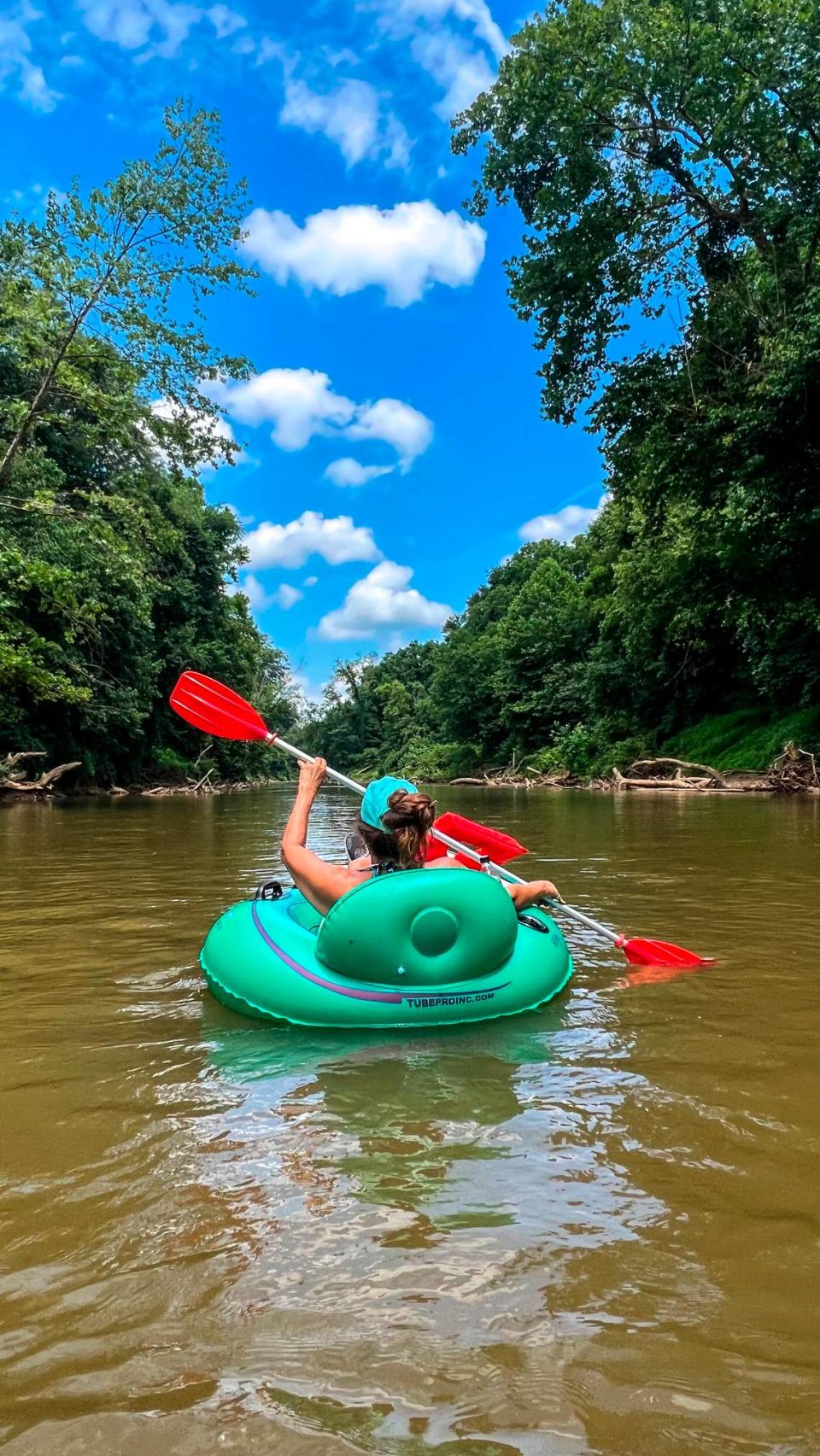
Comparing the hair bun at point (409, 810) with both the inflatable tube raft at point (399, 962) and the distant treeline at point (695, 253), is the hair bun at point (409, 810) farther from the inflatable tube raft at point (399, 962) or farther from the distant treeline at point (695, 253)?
the distant treeline at point (695, 253)

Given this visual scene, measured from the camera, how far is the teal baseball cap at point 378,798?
3.76 m

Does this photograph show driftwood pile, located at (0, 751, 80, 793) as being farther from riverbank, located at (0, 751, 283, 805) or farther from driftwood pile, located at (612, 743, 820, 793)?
driftwood pile, located at (612, 743, 820, 793)

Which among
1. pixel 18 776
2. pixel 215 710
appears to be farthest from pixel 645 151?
pixel 18 776

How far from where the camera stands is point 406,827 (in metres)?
3.60

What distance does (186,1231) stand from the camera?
1862mm

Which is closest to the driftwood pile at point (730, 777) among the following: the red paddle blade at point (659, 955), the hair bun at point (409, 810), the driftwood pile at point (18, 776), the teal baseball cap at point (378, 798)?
the red paddle blade at point (659, 955)

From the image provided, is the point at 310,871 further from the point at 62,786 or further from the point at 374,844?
the point at 62,786

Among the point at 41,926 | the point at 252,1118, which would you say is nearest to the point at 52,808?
the point at 41,926

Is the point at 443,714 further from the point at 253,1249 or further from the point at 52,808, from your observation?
the point at 253,1249

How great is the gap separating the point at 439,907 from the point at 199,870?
16.4ft

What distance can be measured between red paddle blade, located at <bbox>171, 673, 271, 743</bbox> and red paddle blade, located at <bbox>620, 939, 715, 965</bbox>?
253cm

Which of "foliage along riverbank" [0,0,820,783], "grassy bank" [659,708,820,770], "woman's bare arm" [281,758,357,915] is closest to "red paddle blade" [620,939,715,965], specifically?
"woman's bare arm" [281,758,357,915]

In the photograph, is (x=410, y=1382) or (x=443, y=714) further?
(x=443, y=714)

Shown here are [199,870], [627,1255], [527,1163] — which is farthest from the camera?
[199,870]
